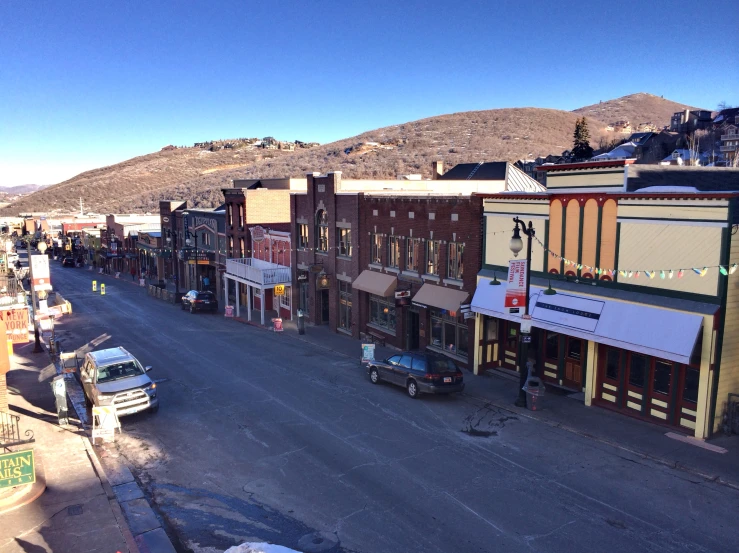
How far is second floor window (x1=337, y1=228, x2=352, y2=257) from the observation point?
98.0 feet

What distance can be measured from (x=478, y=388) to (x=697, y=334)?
7.51m

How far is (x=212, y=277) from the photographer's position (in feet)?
157

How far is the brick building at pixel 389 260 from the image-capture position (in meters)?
22.9

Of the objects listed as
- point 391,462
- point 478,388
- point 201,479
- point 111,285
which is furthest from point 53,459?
point 111,285

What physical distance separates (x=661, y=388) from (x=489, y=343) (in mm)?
6810

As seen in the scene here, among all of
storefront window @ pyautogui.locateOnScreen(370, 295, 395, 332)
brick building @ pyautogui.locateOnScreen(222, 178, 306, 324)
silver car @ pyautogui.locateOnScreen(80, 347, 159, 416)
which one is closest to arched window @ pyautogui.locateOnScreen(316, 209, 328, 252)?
brick building @ pyautogui.locateOnScreen(222, 178, 306, 324)

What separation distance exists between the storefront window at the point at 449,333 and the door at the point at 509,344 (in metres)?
1.46

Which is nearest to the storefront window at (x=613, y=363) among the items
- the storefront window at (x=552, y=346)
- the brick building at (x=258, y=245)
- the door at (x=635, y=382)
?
the door at (x=635, y=382)

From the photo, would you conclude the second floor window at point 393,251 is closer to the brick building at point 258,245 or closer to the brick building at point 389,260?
the brick building at point 389,260

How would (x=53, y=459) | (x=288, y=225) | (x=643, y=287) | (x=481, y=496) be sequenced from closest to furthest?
(x=481, y=496) → (x=53, y=459) → (x=643, y=287) → (x=288, y=225)

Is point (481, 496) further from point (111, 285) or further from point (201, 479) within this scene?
point (111, 285)

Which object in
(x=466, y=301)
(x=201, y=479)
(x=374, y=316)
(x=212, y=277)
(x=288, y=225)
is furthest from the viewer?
(x=212, y=277)

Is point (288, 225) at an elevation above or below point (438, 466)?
above

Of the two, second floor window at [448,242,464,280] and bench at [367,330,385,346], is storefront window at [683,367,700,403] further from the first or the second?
bench at [367,330,385,346]
